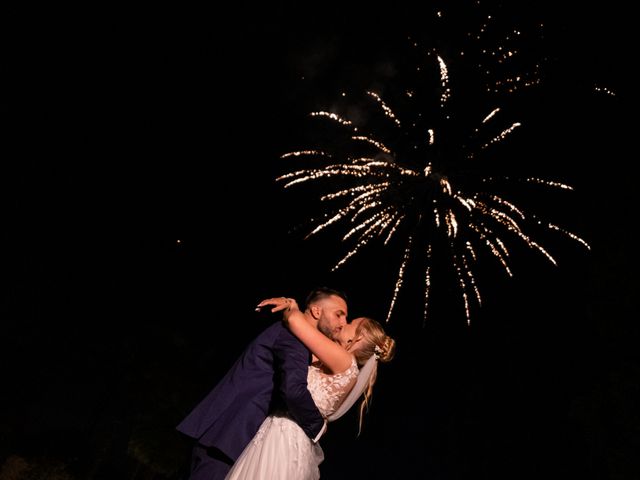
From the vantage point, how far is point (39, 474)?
46.3 feet

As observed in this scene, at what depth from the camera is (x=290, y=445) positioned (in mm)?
2764

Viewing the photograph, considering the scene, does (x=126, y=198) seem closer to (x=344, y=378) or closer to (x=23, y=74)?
(x=23, y=74)

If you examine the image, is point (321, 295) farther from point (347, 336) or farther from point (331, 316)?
point (347, 336)

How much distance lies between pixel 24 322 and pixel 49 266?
1790 mm

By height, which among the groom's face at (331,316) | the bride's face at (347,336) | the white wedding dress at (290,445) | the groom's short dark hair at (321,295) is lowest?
the white wedding dress at (290,445)

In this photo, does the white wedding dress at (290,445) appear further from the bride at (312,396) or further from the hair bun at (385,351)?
the hair bun at (385,351)

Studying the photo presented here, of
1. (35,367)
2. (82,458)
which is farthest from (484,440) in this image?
(82,458)

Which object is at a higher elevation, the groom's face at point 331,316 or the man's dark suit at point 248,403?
the groom's face at point 331,316

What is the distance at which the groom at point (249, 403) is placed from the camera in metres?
2.59

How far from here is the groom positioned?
259 centimetres

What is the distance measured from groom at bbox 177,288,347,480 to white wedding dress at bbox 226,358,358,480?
0.28 feet

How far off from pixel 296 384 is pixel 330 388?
0.49 m

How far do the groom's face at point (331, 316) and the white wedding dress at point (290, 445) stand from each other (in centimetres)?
28

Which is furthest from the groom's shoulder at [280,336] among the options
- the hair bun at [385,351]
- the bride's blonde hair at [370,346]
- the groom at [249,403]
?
the hair bun at [385,351]
